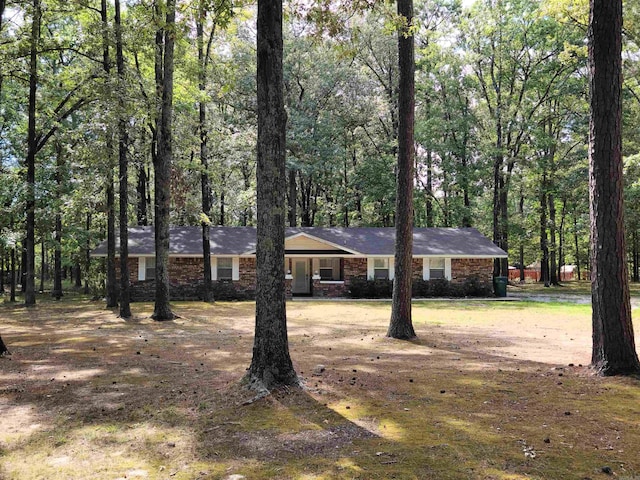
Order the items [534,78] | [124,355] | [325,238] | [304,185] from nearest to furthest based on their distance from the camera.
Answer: [124,355], [325,238], [534,78], [304,185]

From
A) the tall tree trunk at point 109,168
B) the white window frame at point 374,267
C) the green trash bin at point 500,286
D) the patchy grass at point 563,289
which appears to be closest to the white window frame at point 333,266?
the white window frame at point 374,267

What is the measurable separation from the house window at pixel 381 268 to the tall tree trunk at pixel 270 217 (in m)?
19.2

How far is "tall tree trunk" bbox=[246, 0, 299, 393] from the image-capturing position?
5.39m

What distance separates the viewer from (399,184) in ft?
32.4

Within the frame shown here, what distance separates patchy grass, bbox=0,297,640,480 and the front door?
16817mm

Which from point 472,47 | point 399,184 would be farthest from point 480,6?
point 399,184

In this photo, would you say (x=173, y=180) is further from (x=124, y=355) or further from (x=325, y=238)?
(x=124, y=355)

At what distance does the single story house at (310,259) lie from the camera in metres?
22.5

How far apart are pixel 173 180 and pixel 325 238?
333 inches

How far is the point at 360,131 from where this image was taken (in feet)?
111

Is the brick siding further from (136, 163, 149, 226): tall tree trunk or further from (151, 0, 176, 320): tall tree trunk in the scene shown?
(136, 163, 149, 226): tall tree trunk

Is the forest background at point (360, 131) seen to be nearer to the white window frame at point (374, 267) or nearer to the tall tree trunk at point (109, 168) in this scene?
the tall tree trunk at point (109, 168)

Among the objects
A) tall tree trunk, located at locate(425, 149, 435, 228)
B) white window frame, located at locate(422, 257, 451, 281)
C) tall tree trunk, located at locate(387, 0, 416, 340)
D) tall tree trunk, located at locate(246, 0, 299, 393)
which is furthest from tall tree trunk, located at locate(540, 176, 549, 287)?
tall tree trunk, located at locate(246, 0, 299, 393)

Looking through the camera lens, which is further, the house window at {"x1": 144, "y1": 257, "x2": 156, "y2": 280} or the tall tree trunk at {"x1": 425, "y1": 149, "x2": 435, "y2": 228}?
the tall tree trunk at {"x1": 425, "y1": 149, "x2": 435, "y2": 228}
